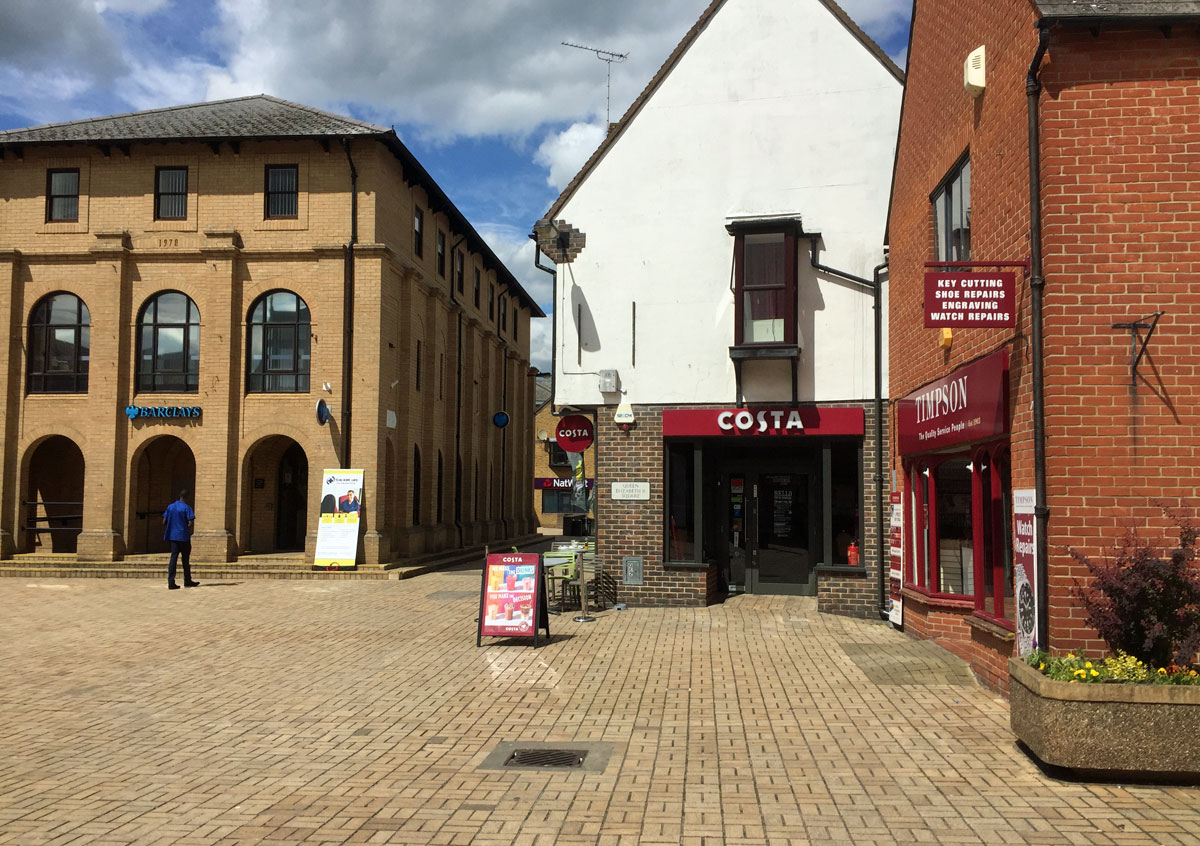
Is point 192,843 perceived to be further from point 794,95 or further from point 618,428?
point 794,95

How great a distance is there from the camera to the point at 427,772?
22.0 ft

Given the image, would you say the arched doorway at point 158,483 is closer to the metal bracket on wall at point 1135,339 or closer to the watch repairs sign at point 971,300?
the watch repairs sign at point 971,300

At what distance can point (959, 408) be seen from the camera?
970 cm

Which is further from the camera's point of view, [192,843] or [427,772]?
[427,772]

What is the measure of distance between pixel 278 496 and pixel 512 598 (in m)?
15.7

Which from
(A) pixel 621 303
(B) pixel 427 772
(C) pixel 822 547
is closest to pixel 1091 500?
(B) pixel 427 772

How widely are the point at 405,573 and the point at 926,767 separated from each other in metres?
15.8

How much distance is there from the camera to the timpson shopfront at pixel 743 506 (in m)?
14.3

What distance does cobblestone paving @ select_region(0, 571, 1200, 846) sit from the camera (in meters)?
5.61

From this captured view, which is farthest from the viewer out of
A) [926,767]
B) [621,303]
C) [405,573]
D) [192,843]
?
[405,573]

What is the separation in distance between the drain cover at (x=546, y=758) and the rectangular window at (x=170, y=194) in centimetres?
1980

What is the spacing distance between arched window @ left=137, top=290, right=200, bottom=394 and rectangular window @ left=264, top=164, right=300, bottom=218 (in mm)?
3032

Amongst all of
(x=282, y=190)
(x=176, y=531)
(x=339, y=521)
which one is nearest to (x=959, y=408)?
(x=176, y=531)

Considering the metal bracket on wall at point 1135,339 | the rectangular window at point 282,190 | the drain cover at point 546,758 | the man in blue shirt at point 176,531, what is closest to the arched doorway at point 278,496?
the man in blue shirt at point 176,531
